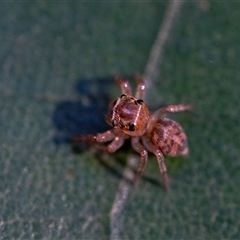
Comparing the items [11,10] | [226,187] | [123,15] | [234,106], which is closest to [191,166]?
[226,187]

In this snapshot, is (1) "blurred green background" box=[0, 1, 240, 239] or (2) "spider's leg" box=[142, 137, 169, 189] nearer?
(1) "blurred green background" box=[0, 1, 240, 239]

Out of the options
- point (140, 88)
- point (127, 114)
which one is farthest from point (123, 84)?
point (127, 114)

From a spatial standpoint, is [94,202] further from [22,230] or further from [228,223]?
[228,223]

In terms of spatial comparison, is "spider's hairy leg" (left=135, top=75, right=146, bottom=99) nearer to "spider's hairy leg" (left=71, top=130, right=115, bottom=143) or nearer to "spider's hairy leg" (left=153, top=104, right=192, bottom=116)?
"spider's hairy leg" (left=153, top=104, right=192, bottom=116)

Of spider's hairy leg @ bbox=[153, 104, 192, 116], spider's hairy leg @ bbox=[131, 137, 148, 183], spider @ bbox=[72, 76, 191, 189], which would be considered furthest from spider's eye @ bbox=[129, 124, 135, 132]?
spider's hairy leg @ bbox=[153, 104, 192, 116]

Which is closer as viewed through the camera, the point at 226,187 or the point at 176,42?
the point at 226,187
